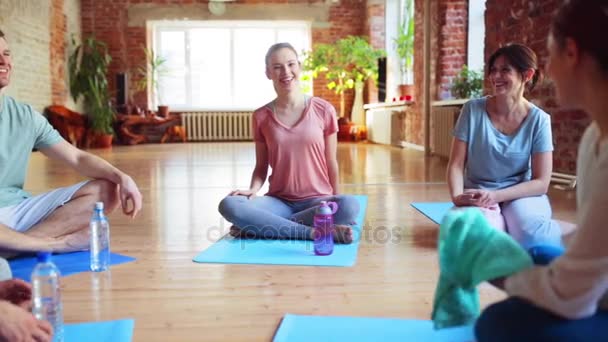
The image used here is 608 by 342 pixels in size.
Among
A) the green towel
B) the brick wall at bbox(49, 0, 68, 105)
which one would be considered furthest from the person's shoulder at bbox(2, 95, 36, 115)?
the brick wall at bbox(49, 0, 68, 105)

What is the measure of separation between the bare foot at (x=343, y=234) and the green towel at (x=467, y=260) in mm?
1520

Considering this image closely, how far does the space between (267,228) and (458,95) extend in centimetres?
464

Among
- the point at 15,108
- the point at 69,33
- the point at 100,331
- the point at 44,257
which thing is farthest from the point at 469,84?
the point at 69,33

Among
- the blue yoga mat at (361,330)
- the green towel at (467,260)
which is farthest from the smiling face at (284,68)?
the green towel at (467,260)

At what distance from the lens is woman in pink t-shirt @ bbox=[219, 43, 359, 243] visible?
8.77 feet

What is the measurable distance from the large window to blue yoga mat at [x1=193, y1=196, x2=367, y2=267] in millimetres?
9496

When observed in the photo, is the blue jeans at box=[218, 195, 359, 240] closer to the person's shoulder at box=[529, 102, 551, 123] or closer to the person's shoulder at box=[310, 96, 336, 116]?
the person's shoulder at box=[310, 96, 336, 116]

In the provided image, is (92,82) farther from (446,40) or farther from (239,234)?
(239,234)

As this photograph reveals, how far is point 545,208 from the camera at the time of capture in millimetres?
→ 2461

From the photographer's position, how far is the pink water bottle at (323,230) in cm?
245

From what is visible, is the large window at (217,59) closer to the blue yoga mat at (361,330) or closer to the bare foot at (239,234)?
the bare foot at (239,234)

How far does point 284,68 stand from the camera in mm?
2635

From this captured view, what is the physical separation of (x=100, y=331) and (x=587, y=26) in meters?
1.36

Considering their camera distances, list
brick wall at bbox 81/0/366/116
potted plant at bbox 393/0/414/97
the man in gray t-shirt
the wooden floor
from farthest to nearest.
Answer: brick wall at bbox 81/0/366/116 < potted plant at bbox 393/0/414/97 < the man in gray t-shirt < the wooden floor
